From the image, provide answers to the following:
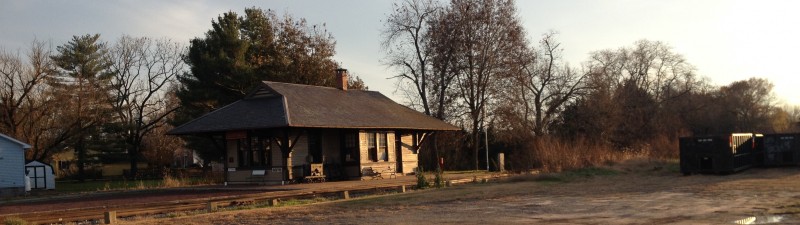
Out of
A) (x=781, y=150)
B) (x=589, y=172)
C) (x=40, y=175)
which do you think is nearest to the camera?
(x=589, y=172)

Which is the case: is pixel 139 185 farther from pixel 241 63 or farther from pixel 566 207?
pixel 566 207

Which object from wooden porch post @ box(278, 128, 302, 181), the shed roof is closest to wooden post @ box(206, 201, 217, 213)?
the shed roof

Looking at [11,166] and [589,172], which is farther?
[11,166]

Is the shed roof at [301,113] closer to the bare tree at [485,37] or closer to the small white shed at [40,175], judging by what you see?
the bare tree at [485,37]

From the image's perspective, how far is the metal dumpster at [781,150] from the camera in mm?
30031

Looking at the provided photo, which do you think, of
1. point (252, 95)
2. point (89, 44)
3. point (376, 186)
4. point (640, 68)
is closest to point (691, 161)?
point (376, 186)

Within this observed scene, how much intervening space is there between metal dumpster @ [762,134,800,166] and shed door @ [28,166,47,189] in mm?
37227

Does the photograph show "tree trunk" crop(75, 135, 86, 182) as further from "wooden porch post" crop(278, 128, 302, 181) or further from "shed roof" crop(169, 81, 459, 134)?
"wooden porch post" crop(278, 128, 302, 181)

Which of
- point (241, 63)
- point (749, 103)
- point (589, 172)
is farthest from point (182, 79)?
point (749, 103)

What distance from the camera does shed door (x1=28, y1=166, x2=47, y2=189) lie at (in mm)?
40375

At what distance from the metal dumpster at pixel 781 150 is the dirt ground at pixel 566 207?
23.9 ft

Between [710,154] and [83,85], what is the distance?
1642 inches

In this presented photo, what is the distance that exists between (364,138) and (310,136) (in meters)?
2.59

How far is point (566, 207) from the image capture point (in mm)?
15664
